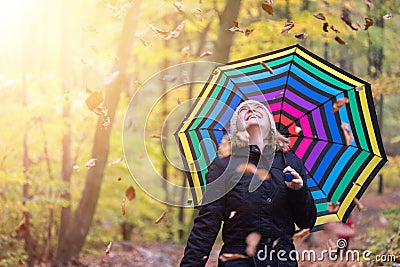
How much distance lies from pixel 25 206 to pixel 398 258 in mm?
5914

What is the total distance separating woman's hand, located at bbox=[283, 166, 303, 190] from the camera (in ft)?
11.3

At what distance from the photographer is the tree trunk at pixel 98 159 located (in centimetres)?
834

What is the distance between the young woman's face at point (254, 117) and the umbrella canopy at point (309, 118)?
623 mm

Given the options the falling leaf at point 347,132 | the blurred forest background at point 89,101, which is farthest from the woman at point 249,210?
the blurred forest background at point 89,101

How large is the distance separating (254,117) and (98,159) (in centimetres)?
516

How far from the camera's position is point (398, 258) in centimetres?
606

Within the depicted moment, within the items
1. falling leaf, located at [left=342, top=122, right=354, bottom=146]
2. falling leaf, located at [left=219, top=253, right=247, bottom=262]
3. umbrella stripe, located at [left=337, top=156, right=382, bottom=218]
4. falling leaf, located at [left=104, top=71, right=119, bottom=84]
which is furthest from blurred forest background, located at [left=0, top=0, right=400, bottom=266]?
falling leaf, located at [left=219, top=253, right=247, bottom=262]

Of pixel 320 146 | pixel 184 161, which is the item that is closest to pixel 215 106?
pixel 184 161

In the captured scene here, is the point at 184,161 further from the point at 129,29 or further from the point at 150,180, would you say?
the point at 150,180

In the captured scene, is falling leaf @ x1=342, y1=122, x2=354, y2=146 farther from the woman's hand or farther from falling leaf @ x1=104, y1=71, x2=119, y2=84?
falling leaf @ x1=104, y1=71, x2=119, y2=84

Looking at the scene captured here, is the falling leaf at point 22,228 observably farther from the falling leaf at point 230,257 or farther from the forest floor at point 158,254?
the falling leaf at point 230,257

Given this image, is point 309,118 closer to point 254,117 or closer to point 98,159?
point 254,117

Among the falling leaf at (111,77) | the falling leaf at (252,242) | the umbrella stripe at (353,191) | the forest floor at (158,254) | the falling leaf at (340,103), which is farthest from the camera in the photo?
the forest floor at (158,254)

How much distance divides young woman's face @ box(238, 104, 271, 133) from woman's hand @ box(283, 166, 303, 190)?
0.37 meters
